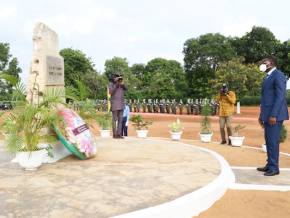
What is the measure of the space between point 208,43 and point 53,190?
106 ft

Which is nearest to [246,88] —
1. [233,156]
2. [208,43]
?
[208,43]

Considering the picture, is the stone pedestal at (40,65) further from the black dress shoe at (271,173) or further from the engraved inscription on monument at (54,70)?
the black dress shoe at (271,173)

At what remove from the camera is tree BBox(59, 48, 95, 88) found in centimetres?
4012

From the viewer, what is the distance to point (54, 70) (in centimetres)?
557

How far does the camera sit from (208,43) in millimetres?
33219

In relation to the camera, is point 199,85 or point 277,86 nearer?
point 277,86

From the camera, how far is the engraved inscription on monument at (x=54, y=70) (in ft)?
17.6

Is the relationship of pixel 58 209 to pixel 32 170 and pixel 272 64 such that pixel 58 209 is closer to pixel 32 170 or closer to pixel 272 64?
pixel 32 170

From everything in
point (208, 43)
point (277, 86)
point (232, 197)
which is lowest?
point (232, 197)

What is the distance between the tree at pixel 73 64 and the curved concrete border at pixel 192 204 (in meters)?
37.7

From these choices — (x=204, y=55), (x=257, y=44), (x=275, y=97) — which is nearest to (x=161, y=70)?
(x=204, y=55)

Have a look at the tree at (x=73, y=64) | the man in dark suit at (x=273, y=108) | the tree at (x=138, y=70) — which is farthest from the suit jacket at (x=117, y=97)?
the tree at (x=138, y=70)

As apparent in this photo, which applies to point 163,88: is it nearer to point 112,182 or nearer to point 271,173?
point 271,173

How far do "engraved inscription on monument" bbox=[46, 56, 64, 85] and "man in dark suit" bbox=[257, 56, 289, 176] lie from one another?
3.90 meters
